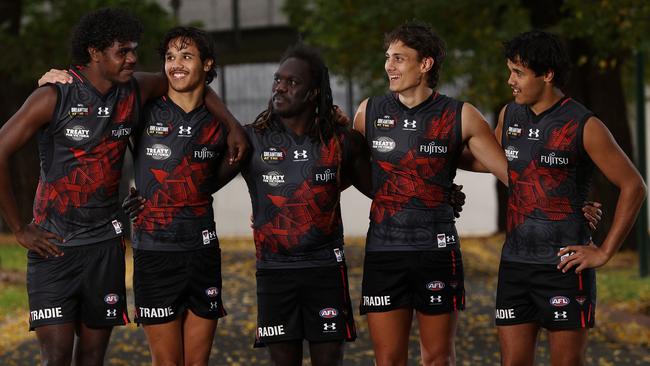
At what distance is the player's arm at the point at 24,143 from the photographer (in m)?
7.14

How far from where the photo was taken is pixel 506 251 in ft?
24.0

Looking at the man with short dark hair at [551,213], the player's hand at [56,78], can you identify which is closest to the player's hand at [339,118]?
the man with short dark hair at [551,213]

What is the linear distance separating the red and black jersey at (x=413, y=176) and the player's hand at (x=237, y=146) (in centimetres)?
81

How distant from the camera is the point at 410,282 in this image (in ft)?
24.5

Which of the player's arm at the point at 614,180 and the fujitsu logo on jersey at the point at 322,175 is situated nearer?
the player's arm at the point at 614,180

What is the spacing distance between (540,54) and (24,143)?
315cm

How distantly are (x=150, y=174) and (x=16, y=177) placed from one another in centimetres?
1958

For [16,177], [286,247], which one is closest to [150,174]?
[286,247]

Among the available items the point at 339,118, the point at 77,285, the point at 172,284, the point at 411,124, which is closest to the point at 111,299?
the point at 77,285

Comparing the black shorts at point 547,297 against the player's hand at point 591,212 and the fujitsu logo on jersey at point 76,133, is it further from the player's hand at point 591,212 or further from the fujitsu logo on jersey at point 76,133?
the fujitsu logo on jersey at point 76,133

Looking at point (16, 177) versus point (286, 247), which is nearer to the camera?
point (286, 247)

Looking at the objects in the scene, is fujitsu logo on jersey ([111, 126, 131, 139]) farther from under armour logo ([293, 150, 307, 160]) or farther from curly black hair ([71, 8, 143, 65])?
under armour logo ([293, 150, 307, 160])

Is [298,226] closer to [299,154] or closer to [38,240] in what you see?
[299,154]

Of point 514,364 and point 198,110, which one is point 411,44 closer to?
point 198,110
